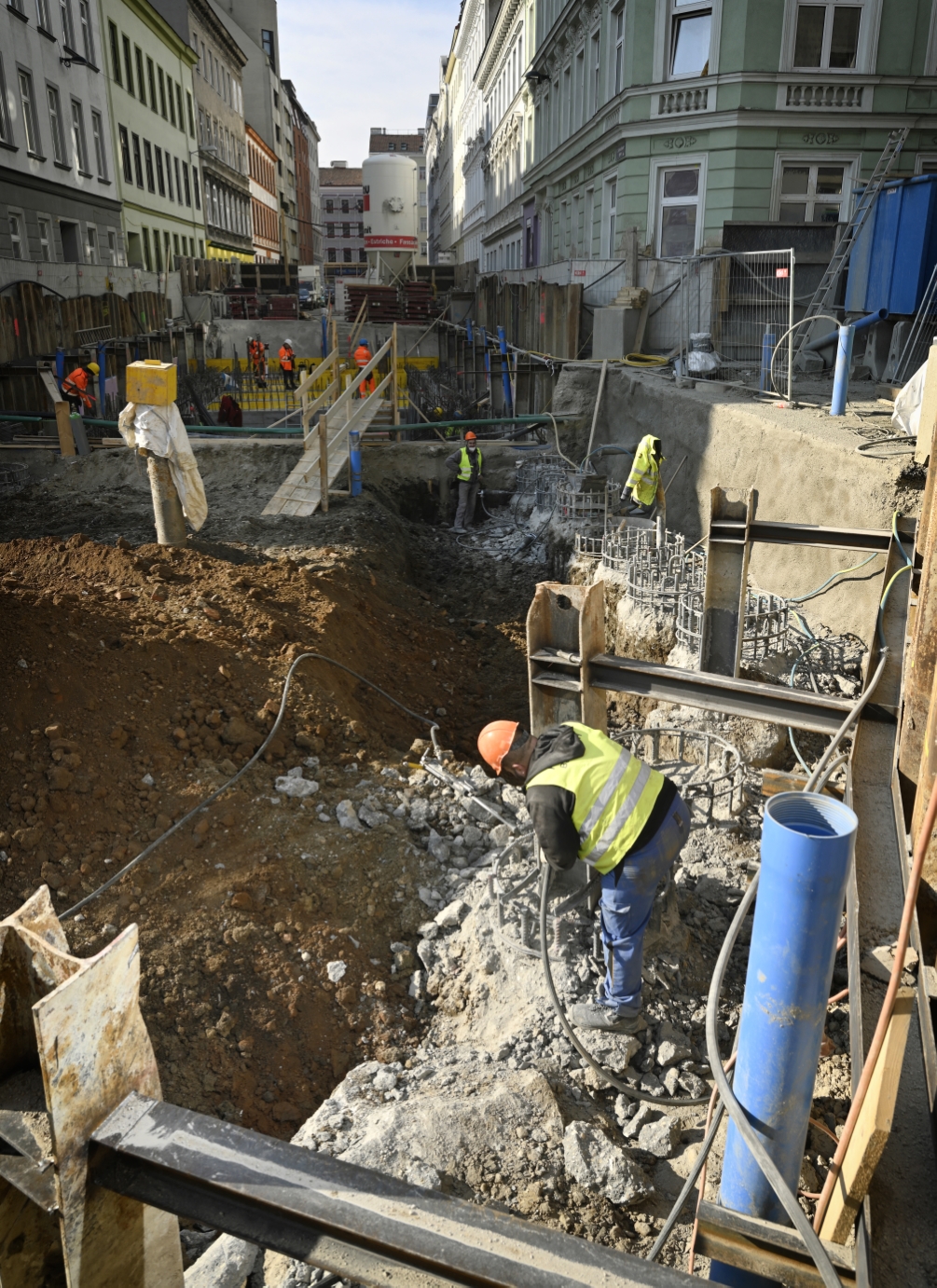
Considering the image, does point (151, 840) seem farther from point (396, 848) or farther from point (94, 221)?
point (94, 221)

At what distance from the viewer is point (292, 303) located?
32.8 metres

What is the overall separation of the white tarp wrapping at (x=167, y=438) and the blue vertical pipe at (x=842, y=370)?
717cm

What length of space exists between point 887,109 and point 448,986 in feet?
67.6

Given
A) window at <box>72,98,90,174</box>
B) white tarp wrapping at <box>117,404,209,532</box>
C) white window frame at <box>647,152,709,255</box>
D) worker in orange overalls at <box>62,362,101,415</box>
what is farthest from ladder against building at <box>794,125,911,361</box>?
window at <box>72,98,90,174</box>

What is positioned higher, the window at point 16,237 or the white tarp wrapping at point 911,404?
the window at point 16,237

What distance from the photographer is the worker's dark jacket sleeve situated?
425cm

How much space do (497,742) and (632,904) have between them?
1.07 metres

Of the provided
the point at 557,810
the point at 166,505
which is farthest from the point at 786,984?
the point at 166,505

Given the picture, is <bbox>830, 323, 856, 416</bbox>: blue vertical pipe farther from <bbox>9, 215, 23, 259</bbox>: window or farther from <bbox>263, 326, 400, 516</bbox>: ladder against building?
<bbox>9, 215, 23, 259</bbox>: window

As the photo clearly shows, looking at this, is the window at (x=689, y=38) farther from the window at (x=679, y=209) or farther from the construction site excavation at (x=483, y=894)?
the construction site excavation at (x=483, y=894)

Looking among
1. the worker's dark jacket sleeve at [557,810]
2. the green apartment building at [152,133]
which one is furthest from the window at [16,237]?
the worker's dark jacket sleeve at [557,810]

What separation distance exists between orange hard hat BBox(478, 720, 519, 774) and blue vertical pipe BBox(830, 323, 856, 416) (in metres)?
7.31

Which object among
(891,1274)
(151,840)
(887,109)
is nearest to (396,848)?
(151,840)

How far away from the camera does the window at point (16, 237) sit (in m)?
24.8
